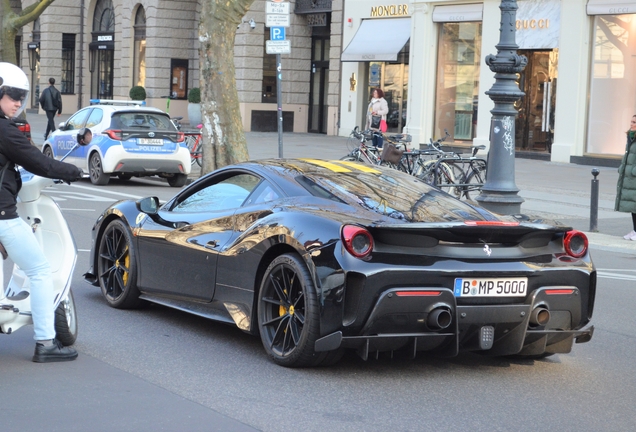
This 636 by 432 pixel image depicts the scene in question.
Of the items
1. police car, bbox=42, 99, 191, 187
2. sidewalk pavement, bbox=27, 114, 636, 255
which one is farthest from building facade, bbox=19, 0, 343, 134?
police car, bbox=42, 99, 191, 187

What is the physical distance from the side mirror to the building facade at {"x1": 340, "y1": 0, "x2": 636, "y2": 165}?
67.4 feet

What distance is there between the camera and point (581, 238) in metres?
6.52

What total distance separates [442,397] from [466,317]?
488 mm

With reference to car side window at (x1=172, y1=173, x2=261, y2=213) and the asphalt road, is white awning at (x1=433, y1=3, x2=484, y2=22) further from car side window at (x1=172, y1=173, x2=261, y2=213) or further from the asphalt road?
car side window at (x1=172, y1=173, x2=261, y2=213)

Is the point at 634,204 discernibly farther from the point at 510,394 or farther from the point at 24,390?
the point at 24,390

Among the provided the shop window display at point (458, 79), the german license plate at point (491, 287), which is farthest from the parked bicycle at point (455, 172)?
the german license plate at point (491, 287)

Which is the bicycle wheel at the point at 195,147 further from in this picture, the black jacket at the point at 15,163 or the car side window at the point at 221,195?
the black jacket at the point at 15,163

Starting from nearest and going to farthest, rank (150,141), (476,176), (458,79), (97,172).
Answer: (476,176), (150,141), (97,172), (458,79)

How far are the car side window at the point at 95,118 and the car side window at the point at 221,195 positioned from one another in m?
12.4

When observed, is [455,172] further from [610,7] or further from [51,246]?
[51,246]

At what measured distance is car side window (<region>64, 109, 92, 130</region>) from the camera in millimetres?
20266

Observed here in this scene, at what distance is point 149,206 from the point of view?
7965 mm

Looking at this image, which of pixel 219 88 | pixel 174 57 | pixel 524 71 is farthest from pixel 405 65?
pixel 219 88

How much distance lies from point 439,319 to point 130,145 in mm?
14078
